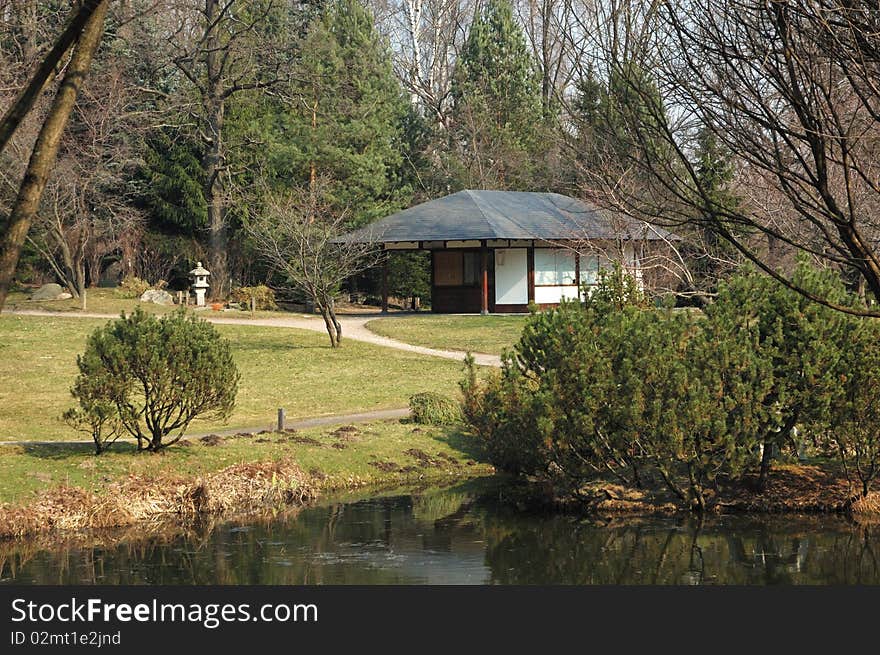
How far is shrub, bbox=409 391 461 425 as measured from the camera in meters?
19.8

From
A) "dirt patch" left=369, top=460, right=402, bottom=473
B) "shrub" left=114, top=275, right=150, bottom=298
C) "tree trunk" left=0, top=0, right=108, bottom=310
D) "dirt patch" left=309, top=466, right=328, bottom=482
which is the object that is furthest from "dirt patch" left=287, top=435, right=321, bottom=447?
"shrub" left=114, top=275, right=150, bottom=298

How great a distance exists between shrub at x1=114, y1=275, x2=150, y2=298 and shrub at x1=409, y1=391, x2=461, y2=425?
22330 millimetres

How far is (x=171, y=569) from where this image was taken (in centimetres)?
1200

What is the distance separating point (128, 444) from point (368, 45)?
3115 centimetres

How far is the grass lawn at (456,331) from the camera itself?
102 feet

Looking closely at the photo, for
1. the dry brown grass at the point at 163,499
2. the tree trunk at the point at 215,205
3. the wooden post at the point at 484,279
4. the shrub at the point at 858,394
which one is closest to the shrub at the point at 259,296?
the tree trunk at the point at 215,205

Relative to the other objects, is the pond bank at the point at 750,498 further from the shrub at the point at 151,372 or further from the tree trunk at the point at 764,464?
the shrub at the point at 151,372

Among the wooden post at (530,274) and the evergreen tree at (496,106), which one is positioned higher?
the evergreen tree at (496,106)

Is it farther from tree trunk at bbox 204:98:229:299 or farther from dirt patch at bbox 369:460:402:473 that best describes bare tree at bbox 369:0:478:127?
dirt patch at bbox 369:460:402:473

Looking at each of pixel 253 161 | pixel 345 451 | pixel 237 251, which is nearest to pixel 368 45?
pixel 253 161

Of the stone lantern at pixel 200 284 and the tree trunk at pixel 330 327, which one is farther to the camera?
the stone lantern at pixel 200 284

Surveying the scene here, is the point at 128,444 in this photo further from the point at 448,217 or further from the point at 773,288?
the point at 448,217

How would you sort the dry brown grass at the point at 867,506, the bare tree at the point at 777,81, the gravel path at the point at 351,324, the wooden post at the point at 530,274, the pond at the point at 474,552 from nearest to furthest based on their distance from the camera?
the bare tree at the point at 777,81, the pond at the point at 474,552, the dry brown grass at the point at 867,506, the gravel path at the point at 351,324, the wooden post at the point at 530,274

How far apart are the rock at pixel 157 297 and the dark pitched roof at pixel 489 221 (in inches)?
253
